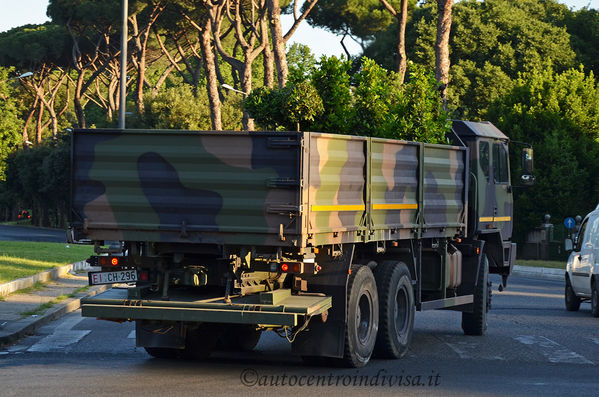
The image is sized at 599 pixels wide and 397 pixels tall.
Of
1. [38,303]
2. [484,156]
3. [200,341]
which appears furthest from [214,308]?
[38,303]

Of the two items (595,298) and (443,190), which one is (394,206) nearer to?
(443,190)

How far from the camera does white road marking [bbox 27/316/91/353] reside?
13.4 meters

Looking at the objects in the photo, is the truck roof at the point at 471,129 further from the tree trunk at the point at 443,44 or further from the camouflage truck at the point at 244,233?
the tree trunk at the point at 443,44

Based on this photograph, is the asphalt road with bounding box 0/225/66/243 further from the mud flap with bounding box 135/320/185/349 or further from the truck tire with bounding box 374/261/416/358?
the mud flap with bounding box 135/320/185/349

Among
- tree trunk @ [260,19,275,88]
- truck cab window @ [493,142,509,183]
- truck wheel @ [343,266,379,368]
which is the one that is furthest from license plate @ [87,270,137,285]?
tree trunk @ [260,19,275,88]

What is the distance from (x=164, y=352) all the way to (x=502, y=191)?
6597 mm

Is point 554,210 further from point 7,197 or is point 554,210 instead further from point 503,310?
point 7,197

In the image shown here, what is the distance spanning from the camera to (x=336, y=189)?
427 inches

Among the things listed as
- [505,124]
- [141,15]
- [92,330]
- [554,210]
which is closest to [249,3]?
[141,15]

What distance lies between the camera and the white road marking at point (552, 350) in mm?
12727

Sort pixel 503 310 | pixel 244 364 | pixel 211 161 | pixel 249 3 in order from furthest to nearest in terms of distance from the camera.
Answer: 1. pixel 249 3
2. pixel 503 310
3. pixel 244 364
4. pixel 211 161

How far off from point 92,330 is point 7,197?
78.4 meters

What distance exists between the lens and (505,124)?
2053 inches

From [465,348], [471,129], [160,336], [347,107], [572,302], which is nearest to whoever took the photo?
[160,336]
